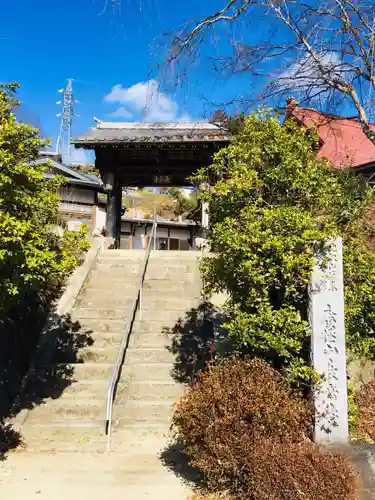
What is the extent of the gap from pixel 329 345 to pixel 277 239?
144 centimetres

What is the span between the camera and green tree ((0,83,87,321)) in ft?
16.4

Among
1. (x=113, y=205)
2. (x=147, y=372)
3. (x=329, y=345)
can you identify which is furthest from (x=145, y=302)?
(x=113, y=205)

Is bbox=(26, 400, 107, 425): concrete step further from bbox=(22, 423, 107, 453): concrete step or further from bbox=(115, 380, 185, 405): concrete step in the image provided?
bbox=(115, 380, 185, 405): concrete step

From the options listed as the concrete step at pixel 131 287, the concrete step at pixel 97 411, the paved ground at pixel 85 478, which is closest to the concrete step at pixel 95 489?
the paved ground at pixel 85 478

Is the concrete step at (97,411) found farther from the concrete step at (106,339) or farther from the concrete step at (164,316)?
the concrete step at (164,316)

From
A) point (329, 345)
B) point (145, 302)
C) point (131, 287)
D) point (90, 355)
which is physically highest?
point (131, 287)

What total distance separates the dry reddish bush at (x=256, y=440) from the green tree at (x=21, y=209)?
2437 millimetres

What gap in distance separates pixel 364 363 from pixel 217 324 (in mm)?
2889

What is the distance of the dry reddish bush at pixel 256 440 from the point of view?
158 inches

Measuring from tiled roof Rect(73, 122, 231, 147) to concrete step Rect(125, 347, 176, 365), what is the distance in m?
6.93

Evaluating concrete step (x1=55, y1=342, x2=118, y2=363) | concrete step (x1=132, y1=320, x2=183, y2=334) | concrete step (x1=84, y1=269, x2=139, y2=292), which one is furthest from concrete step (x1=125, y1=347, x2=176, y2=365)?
concrete step (x1=84, y1=269, x2=139, y2=292)

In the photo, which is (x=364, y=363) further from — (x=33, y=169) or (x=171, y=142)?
(x=171, y=142)

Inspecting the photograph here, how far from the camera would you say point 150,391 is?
764 cm

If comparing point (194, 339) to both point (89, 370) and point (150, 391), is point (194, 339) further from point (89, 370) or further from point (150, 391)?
point (89, 370)
